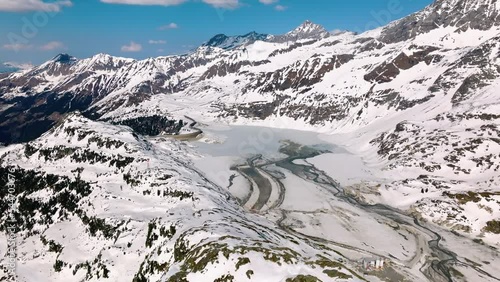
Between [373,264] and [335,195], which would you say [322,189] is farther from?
[373,264]

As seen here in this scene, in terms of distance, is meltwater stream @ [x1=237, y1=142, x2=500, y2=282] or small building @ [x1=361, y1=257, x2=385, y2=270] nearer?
small building @ [x1=361, y1=257, x2=385, y2=270]

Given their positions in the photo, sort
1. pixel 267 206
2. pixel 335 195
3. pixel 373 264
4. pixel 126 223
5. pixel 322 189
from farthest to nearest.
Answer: pixel 322 189, pixel 335 195, pixel 267 206, pixel 126 223, pixel 373 264

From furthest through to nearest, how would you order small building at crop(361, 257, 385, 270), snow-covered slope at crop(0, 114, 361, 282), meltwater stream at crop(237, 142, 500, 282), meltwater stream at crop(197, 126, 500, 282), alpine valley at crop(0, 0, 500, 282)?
meltwater stream at crop(197, 126, 500, 282)
meltwater stream at crop(237, 142, 500, 282)
small building at crop(361, 257, 385, 270)
alpine valley at crop(0, 0, 500, 282)
snow-covered slope at crop(0, 114, 361, 282)

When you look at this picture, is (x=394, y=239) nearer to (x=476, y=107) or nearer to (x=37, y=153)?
(x=476, y=107)

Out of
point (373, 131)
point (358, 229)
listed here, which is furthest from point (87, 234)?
point (373, 131)

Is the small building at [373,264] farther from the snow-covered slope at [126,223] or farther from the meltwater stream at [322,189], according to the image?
the snow-covered slope at [126,223]

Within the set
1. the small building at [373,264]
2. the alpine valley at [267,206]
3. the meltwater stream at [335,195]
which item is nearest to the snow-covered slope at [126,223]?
the alpine valley at [267,206]

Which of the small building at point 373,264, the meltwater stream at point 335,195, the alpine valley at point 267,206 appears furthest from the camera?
the meltwater stream at point 335,195

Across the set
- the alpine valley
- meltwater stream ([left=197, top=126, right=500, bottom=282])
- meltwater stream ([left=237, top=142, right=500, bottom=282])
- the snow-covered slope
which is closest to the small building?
the alpine valley

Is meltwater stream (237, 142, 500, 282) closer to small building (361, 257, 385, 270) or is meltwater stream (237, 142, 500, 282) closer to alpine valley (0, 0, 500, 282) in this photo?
alpine valley (0, 0, 500, 282)

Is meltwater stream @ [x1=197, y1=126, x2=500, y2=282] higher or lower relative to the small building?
higher

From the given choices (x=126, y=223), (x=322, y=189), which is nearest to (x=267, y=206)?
(x=322, y=189)

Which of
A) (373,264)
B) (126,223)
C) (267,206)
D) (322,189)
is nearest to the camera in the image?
(373,264)
